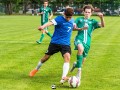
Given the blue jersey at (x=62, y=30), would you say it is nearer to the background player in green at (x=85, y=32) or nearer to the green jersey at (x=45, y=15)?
the background player in green at (x=85, y=32)

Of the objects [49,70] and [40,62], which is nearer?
[40,62]

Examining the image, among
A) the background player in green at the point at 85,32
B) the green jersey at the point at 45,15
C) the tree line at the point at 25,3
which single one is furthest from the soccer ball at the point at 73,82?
the tree line at the point at 25,3

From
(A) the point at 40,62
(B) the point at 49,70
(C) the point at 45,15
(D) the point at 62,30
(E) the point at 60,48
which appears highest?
(D) the point at 62,30

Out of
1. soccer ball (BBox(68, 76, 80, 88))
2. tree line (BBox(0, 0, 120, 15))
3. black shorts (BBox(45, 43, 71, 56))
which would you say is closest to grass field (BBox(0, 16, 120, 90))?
soccer ball (BBox(68, 76, 80, 88))

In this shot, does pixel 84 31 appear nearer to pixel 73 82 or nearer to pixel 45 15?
pixel 73 82

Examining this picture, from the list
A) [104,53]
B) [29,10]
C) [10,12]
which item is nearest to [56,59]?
[104,53]

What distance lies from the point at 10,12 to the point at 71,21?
85.2m

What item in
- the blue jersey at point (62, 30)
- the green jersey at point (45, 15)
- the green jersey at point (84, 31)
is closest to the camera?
the blue jersey at point (62, 30)

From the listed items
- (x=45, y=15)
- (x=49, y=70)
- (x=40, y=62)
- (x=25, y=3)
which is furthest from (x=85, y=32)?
(x=25, y=3)

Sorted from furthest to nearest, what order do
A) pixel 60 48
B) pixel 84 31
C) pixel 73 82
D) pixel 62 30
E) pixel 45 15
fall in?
pixel 45 15, pixel 84 31, pixel 60 48, pixel 62 30, pixel 73 82

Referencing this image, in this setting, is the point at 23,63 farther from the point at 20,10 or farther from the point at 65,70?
the point at 20,10

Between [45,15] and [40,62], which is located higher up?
[40,62]

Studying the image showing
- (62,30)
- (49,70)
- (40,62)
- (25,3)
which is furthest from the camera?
(25,3)

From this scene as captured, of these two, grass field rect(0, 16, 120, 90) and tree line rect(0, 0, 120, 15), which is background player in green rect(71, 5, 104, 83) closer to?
grass field rect(0, 16, 120, 90)
